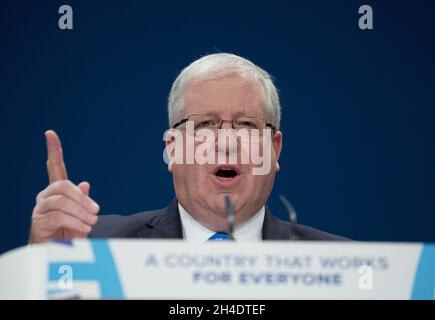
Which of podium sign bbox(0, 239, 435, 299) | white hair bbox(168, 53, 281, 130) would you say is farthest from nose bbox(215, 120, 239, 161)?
podium sign bbox(0, 239, 435, 299)

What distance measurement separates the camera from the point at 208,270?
1282 mm

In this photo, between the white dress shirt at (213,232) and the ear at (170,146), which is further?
the ear at (170,146)

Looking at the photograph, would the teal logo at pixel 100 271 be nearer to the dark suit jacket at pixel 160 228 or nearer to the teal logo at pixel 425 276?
the teal logo at pixel 425 276

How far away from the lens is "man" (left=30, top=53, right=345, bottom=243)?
2266 millimetres

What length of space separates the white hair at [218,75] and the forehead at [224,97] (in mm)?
27

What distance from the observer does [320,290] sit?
4.33 feet

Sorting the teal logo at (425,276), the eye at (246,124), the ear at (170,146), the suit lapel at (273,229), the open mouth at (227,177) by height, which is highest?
the eye at (246,124)

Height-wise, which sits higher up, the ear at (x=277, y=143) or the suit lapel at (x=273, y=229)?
the ear at (x=277, y=143)

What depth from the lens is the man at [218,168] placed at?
2266 millimetres

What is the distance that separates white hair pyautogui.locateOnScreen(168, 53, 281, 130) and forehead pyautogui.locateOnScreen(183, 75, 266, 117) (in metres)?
0.03

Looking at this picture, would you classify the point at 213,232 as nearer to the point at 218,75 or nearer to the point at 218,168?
the point at 218,168

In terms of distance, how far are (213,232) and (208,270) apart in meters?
1.03

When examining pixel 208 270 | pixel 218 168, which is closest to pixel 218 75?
pixel 218 168

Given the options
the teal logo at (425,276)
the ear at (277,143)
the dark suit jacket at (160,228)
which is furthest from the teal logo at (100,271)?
the ear at (277,143)
